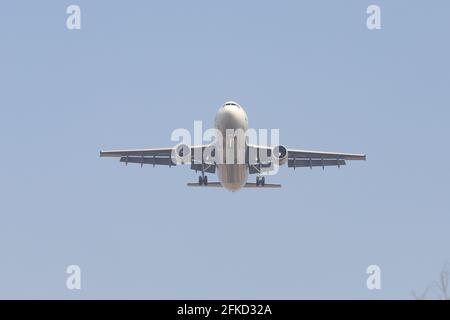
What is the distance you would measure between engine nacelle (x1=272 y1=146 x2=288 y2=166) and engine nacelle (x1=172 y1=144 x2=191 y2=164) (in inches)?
270

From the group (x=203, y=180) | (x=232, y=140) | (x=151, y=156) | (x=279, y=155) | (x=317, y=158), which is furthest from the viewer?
(x=317, y=158)

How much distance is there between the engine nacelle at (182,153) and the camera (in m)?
68.4

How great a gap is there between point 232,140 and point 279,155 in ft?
28.2

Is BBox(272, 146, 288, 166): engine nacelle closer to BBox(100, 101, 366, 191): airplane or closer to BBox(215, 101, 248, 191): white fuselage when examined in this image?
BBox(100, 101, 366, 191): airplane

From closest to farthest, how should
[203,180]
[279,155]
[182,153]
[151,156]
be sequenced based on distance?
[182,153], [279,155], [203,180], [151,156]

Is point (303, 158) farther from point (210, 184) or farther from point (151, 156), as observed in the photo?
point (151, 156)

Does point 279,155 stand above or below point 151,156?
below

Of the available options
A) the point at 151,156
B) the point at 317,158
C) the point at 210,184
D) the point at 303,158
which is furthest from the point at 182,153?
the point at 317,158

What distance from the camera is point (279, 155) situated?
69500 mm

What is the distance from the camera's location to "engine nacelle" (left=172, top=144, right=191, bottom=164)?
68438 millimetres

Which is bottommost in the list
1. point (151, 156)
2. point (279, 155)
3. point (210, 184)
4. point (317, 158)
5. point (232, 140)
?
point (210, 184)

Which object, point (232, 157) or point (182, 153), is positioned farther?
point (182, 153)
